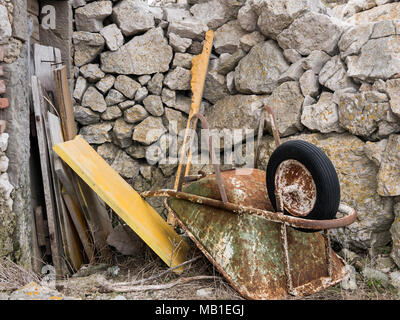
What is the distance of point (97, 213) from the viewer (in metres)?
3.29

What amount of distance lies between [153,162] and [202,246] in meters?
1.98

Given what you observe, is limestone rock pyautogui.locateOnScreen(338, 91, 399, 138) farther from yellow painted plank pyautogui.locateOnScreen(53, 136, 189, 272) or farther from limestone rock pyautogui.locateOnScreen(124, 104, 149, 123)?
limestone rock pyautogui.locateOnScreen(124, 104, 149, 123)

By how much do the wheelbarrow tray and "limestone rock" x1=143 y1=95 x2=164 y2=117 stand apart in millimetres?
1873

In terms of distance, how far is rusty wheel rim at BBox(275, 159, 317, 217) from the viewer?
7.27ft

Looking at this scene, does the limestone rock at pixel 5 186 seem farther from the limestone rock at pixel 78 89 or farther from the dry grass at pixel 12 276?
the limestone rock at pixel 78 89

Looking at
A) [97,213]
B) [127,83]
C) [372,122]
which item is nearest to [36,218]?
[97,213]

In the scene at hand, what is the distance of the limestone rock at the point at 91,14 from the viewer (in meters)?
4.07

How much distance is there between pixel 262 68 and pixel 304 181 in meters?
2.00

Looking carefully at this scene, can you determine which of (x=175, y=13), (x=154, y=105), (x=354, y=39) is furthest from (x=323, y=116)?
(x=175, y=13)

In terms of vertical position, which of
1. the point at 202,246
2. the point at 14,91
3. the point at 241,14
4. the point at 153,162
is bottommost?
the point at 202,246

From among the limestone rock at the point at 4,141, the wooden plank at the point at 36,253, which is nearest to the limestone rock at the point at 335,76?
the limestone rock at the point at 4,141

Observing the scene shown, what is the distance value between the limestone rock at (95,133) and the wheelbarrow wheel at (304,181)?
250 centimetres

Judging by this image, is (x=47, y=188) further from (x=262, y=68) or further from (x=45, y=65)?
(x=262, y=68)
